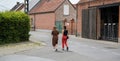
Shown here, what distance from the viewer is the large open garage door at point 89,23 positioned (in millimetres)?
35103

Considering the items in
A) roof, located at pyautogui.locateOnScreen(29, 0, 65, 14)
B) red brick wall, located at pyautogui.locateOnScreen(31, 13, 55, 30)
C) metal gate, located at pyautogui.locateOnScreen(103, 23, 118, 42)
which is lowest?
metal gate, located at pyautogui.locateOnScreen(103, 23, 118, 42)

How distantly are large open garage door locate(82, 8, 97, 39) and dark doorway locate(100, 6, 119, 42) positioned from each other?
2.98 feet

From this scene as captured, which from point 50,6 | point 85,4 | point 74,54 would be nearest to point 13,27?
point 74,54

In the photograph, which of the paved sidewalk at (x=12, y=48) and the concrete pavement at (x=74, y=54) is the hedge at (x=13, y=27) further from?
the concrete pavement at (x=74, y=54)

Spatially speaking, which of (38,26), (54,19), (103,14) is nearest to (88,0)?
(103,14)

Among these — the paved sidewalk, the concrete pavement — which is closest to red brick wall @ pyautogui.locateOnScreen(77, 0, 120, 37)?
the concrete pavement

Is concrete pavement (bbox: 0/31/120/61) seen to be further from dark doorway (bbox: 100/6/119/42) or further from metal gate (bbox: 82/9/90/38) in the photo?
metal gate (bbox: 82/9/90/38)

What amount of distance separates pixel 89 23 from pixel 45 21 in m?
21.1

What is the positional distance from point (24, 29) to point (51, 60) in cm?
1256

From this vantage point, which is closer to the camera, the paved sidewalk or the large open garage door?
the paved sidewalk

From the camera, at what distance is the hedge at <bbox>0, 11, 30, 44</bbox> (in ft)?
88.3

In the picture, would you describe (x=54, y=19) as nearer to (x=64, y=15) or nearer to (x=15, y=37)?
(x=64, y=15)

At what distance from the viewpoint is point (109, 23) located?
112ft

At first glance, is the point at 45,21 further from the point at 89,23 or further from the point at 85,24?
the point at 89,23
